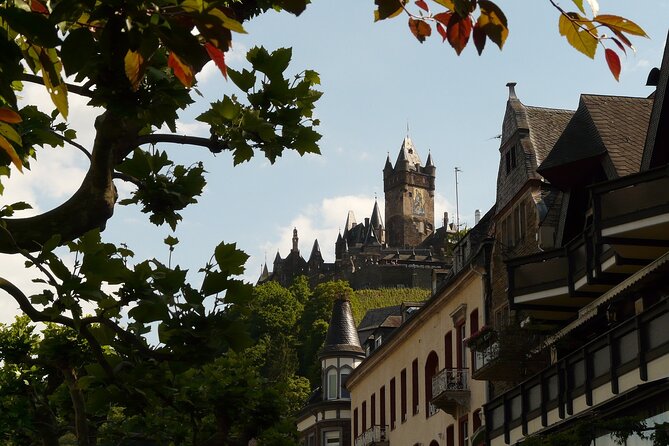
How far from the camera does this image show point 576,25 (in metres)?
4.04

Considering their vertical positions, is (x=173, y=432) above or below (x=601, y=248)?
below

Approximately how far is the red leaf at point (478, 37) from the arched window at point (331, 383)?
62.1 m

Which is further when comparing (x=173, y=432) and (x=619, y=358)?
(x=619, y=358)

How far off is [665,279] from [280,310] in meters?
130

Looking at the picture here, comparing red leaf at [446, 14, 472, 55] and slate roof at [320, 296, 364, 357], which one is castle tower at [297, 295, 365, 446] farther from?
red leaf at [446, 14, 472, 55]

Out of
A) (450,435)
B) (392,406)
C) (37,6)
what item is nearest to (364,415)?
(392,406)

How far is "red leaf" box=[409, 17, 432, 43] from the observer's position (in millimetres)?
4520

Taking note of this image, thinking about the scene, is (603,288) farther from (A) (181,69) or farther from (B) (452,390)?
(A) (181,69)

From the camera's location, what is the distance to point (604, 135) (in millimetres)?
27281

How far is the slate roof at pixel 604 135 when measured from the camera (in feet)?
87.5

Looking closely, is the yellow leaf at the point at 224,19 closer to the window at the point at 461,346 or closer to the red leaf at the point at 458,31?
the red leaf at the point at 458,31

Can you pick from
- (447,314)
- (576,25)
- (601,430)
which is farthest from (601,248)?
(576,25)

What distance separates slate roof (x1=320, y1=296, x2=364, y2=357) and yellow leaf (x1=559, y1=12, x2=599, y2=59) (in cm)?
6296

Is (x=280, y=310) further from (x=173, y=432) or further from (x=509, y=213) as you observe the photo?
(x=173, y=432)
